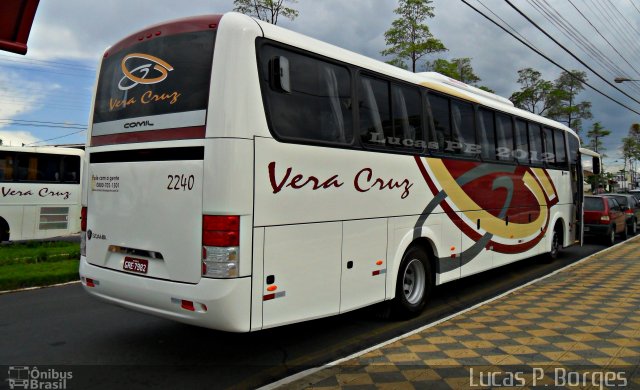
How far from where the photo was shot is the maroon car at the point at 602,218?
15562mm

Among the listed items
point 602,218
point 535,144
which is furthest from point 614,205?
point 535,144

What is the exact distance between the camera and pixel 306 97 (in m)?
4.86

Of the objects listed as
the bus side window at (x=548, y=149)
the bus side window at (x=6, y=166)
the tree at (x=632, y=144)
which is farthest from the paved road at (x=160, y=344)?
the tree at (x=632, y=144)

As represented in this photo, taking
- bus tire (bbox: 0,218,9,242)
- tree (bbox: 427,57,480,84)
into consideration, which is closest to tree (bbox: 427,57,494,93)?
tree (bbox: 427,57,480,84)

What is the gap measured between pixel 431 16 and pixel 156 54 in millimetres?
17945

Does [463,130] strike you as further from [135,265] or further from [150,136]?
[135,265]

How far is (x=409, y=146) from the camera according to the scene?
6355 millimetres

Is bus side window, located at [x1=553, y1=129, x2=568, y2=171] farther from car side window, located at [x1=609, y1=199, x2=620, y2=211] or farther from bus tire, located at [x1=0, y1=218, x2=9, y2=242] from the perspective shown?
bus tire, located at [x1=0, y1=218, x2=9, y2=242]

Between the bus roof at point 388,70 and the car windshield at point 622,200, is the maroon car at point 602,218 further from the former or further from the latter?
the bus roof at point 388,70

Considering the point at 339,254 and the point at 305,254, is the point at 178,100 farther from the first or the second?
the point at 339,254

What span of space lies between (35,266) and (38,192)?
16.8 ft

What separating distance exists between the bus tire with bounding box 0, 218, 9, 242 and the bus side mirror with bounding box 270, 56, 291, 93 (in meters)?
12.2

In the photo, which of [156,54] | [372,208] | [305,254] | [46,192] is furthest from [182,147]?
[46,192]

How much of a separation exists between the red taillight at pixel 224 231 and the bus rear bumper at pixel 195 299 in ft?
1.07
